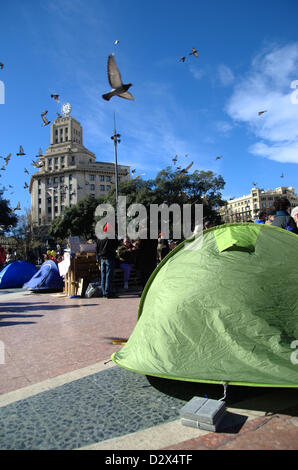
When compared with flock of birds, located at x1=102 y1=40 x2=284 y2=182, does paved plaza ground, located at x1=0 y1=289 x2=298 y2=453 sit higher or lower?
lower

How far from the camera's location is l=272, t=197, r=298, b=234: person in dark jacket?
4707mm

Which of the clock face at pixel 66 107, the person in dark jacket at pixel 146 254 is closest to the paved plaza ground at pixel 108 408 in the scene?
the person in dark jacket at pixel 146 254

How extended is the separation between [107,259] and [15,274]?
6.63 m

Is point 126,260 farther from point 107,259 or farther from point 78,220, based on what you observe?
point 78,220

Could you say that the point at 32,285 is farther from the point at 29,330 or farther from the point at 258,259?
the point at 258,259

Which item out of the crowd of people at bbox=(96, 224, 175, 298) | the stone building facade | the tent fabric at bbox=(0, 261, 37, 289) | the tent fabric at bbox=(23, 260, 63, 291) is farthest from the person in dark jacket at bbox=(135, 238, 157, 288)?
the stone building facade

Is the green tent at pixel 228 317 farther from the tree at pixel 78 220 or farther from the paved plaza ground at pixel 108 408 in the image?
the tree at pixel 78 220

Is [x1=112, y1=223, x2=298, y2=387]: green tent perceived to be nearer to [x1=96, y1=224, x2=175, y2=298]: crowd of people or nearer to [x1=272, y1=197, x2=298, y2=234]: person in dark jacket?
[x1=272, y1=197, x2=298, y2=234]: person in dark jacket

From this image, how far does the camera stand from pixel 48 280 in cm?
1029

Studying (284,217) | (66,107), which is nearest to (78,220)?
(66,107)

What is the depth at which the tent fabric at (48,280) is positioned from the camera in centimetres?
1023

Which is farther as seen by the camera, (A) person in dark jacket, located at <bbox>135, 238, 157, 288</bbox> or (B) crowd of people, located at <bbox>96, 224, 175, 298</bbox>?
(A) person in dark jacket, located at <bbox>135, 238, 157, 288</bbox>

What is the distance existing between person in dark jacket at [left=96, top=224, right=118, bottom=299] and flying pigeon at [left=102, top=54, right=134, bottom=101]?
3.51 m
